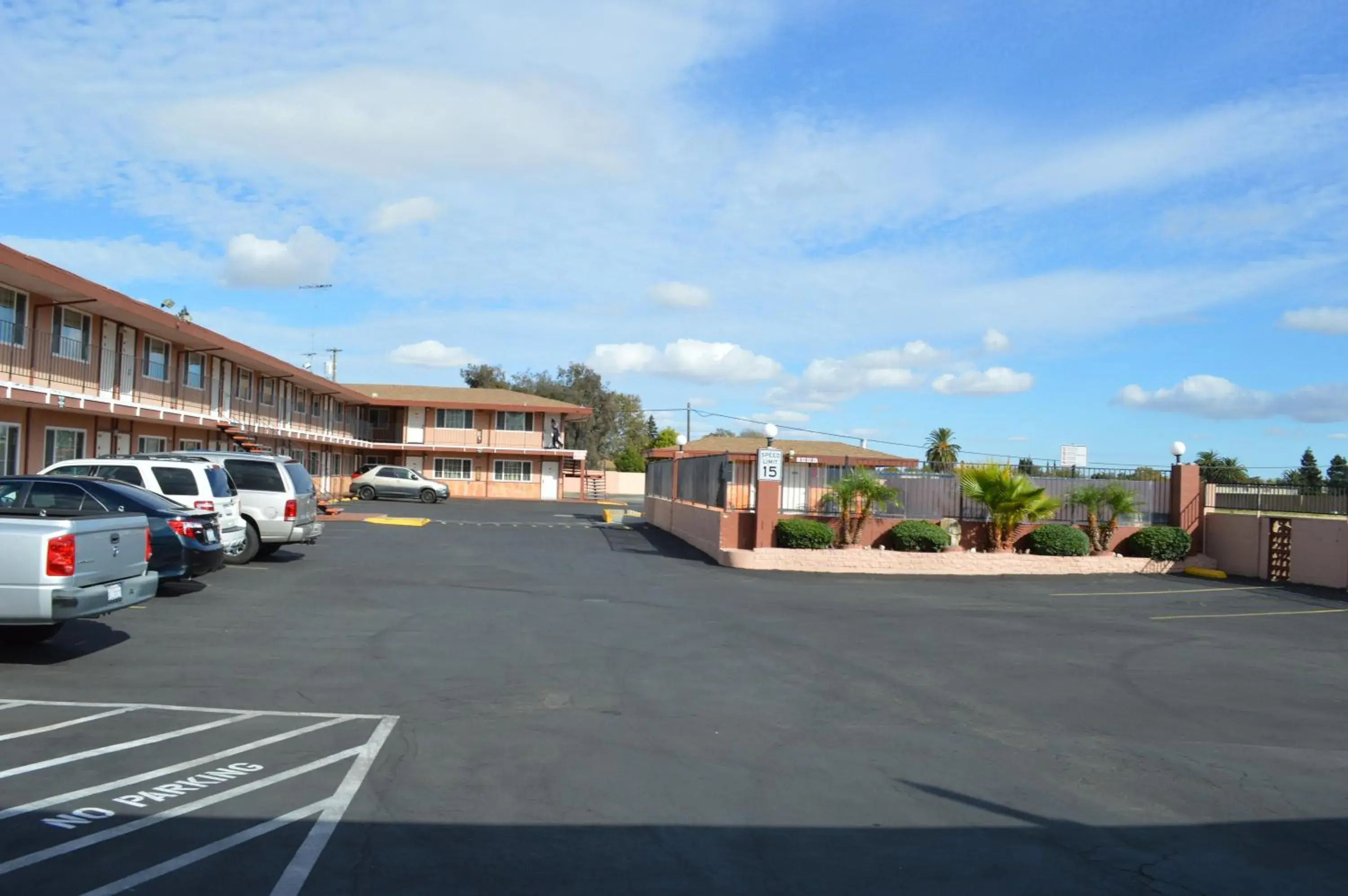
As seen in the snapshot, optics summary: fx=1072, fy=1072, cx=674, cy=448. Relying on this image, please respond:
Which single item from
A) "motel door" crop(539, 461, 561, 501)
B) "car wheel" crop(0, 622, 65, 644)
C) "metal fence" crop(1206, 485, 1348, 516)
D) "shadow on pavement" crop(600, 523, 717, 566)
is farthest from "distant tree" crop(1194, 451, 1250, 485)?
"motel door" crop(539, 461, 561, 501)

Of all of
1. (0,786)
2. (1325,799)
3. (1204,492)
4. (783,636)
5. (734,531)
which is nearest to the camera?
(0,786)

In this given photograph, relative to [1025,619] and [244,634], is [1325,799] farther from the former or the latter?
[244,634]

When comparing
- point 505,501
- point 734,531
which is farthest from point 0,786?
point 505,501

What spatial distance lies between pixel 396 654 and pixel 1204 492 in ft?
70.7

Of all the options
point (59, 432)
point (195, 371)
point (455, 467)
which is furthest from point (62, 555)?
point (455, 467)

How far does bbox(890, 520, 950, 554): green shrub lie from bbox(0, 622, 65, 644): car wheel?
17287mm

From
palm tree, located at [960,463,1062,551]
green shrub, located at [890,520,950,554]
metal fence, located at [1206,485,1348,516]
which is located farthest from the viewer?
palm tree, located at [960,463,1062,551]

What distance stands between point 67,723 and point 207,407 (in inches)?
1115

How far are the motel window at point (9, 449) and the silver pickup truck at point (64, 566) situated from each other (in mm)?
14951

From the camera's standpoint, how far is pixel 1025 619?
1612 centimetres

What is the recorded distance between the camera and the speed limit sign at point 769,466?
931 inches

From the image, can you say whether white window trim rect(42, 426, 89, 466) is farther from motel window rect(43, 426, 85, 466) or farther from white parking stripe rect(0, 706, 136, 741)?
white parking stripe rect(0, 706, 136, 741)

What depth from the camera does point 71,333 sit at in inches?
1003

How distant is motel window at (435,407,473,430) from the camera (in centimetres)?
5719
